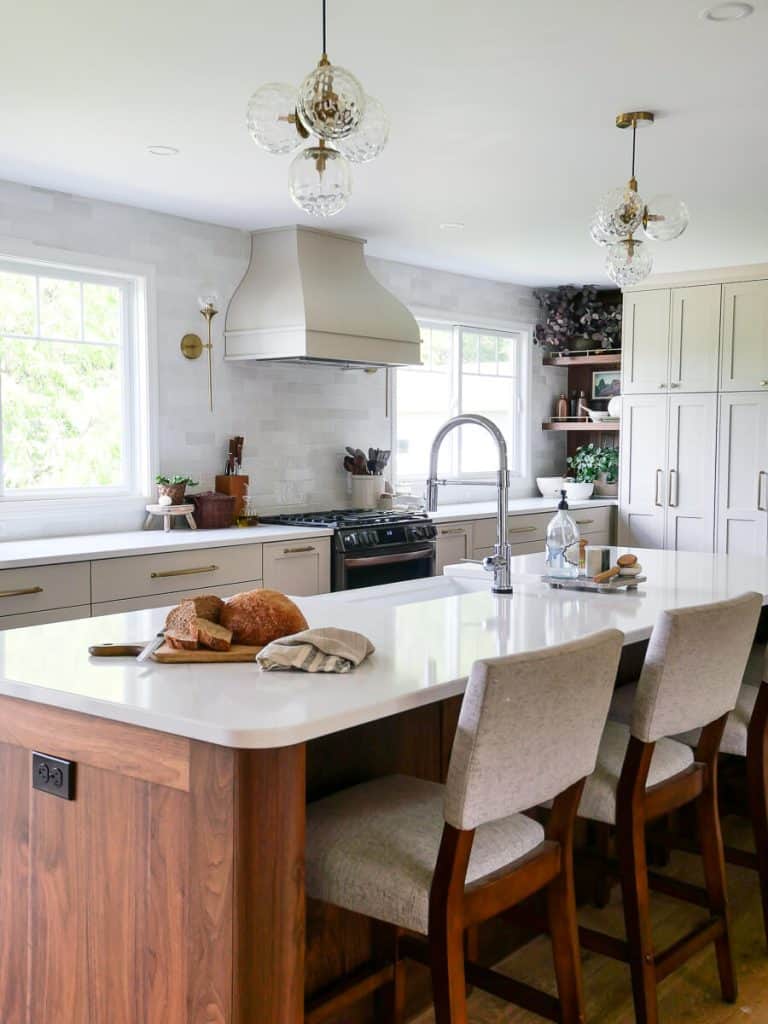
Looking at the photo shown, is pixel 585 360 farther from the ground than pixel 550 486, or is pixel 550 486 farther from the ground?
pixel 585 360

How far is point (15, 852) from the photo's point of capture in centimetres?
195

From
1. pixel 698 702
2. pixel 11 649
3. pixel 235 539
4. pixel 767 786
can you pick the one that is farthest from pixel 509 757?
pixel 235 539

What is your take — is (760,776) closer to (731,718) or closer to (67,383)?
(731,718)

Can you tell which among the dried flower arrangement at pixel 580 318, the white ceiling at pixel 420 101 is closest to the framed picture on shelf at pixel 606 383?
the dried flower arrangement at pixel 580 318

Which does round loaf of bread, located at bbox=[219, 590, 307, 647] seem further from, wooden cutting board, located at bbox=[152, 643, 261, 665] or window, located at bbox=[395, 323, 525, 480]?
window, located at bbox=[395, 323, 525, 480]

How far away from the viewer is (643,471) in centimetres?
694

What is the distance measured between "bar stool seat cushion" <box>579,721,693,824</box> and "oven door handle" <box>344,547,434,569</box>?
8.73 ft

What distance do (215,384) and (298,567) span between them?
1.11 meters

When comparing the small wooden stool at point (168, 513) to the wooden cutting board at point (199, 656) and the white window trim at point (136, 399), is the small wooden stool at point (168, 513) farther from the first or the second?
the wooden cutting board at point (199, 656)

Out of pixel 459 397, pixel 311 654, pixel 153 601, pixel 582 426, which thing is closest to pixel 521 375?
pixel 582 426

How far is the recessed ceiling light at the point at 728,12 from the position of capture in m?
2.61

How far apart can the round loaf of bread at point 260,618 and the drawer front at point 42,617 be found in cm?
168

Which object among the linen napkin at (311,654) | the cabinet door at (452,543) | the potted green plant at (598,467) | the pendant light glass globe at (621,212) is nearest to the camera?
the linen napkin at (311,654)

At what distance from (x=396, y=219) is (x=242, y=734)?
3.97m
